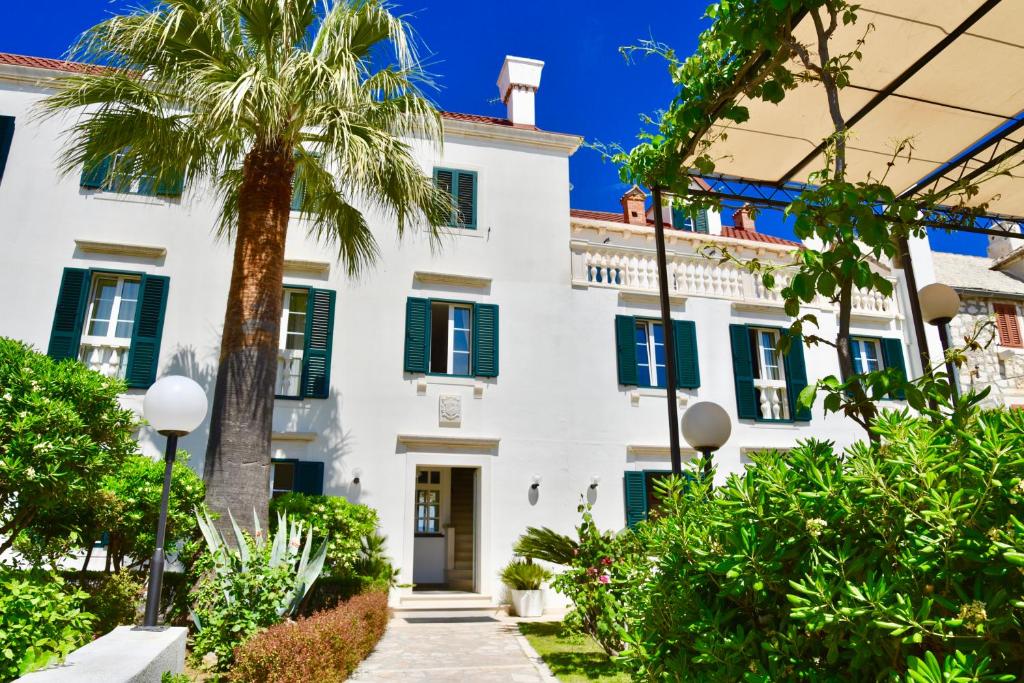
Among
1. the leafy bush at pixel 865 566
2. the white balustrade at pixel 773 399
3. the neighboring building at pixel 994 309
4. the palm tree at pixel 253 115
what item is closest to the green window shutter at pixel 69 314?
the palm tree at pixel 253 115

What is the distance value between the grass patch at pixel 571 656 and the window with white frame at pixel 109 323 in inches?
325

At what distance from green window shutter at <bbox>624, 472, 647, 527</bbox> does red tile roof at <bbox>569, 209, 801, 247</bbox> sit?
7266 mm

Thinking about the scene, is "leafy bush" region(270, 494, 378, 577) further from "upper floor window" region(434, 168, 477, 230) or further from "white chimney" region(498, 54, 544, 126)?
"white chimney" region(498, 54, 544, 126)

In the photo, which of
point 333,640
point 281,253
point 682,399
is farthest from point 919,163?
point 333,640

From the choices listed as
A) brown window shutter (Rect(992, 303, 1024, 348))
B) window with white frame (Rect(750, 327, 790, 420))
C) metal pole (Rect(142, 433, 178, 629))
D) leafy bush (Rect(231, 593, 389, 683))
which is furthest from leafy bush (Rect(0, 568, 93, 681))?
brown window shutter (Rect(992, 303, 1024, 348))

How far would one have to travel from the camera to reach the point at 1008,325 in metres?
18.9

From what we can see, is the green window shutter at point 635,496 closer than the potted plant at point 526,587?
No

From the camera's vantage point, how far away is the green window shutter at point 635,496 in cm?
1338

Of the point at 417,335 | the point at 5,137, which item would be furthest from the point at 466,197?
the point at 5,137

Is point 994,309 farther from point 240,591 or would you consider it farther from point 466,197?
point 240,591

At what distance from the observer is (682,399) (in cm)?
1413

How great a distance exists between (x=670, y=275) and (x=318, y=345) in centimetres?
741

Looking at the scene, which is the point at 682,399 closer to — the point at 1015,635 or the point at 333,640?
the point at 333,640

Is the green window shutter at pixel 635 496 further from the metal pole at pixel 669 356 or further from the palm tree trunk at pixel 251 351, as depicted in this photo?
the palm tree trunk at pixel 251 351
